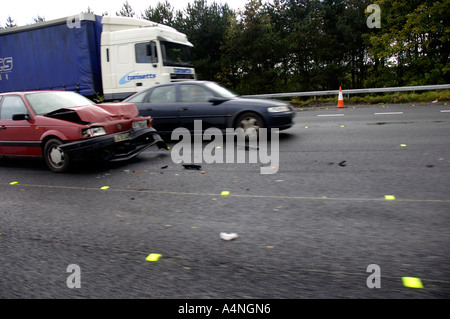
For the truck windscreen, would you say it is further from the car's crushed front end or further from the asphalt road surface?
the asphalt road surface

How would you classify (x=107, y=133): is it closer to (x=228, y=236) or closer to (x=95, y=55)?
(x=228, y=236)

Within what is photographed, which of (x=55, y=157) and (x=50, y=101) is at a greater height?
(x=50, y=101)

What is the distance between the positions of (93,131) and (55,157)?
38.3 inches

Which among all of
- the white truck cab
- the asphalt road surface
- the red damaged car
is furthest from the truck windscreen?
the asphalt road surface

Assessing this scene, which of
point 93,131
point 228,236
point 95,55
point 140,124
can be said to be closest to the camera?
point 228,236

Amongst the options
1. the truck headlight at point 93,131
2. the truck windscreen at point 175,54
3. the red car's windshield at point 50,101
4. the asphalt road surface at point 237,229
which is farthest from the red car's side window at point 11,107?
the truck windscreen at point 175,54

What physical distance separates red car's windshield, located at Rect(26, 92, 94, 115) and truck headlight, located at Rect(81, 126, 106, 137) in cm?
117

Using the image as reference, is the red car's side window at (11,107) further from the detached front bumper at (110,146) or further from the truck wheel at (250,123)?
the truck wheel at (250,123)

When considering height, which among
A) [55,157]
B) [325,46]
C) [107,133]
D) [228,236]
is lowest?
[228,236]

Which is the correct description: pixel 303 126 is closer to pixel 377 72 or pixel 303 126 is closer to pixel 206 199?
pixel 206 199

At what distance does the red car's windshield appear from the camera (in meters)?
6.13

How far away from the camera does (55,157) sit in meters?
5.88

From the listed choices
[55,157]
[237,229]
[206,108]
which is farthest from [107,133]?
[237,229]

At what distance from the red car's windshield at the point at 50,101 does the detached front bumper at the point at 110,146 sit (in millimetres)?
1096
